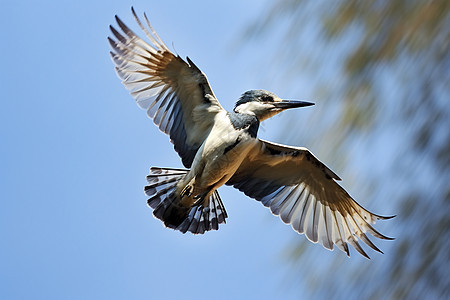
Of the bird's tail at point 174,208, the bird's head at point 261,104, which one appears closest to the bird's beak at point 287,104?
the bird's head at point 261,104

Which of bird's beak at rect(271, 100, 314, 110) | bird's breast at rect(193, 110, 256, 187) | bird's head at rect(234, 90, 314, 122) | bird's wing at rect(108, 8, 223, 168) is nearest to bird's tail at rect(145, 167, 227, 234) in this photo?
bird's wing at rect(108, 8, 223, 168)

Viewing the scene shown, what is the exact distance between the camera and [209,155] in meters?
3.07

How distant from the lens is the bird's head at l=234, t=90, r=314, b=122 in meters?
3.24

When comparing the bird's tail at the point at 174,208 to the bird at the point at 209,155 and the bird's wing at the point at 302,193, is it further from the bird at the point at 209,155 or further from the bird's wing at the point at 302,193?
the bird's wing at the point at 302,193

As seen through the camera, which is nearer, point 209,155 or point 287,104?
point 209,155

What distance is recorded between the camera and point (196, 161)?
3.13 metres

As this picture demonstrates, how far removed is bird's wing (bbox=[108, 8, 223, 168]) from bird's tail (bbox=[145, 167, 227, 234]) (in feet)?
0.45

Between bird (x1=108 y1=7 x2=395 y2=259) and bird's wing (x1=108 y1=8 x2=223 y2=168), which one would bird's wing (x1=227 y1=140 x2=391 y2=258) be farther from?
bird's wing (x1=108 y1=8 x2=223 y2=168)

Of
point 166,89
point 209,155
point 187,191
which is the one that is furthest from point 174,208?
point 166,89

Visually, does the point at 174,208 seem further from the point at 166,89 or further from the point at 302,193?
the point at 302,193

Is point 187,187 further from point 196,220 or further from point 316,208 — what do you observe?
point 316,208

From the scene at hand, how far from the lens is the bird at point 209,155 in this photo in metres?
3.14

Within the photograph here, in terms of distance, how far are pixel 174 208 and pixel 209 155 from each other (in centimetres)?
44

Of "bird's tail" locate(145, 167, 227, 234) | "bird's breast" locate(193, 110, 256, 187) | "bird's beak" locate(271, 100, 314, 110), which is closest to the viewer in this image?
"bird's breast" locate(193, 110, 256, 187)
